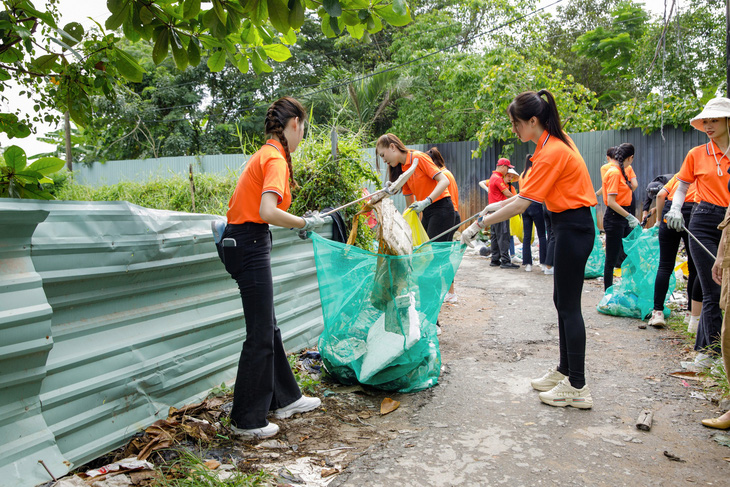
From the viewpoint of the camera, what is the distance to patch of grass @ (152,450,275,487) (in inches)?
89.3

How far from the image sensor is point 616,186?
5793 mm

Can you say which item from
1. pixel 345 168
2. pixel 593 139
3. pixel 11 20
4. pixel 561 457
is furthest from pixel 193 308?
pixel 593 139

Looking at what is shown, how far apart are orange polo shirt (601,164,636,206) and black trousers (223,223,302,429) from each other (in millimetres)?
4447

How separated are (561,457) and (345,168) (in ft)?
11.8

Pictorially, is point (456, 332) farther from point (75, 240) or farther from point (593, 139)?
point (593, 139)

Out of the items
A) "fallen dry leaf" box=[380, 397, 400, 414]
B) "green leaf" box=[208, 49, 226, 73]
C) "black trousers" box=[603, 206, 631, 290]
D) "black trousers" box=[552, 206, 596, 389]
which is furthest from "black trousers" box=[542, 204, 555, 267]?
"green leaf" box=[208, 49, 226, 73]

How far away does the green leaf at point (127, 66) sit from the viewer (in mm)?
2334

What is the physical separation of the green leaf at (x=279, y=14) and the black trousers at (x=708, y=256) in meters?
3.62

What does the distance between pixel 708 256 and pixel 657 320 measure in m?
1.42

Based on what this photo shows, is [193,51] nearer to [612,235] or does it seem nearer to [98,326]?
[98,326]

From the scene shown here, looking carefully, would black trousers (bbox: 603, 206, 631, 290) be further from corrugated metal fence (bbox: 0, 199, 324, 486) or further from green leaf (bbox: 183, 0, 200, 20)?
green leaf (bbox: 183, 0, 200, 20)

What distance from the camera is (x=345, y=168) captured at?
18.0 ft

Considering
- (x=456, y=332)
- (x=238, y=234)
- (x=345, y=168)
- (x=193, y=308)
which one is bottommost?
(x=456, y=332)

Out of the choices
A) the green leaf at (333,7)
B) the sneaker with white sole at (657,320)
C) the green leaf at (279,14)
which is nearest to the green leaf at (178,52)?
the green leaf at (279,14)
